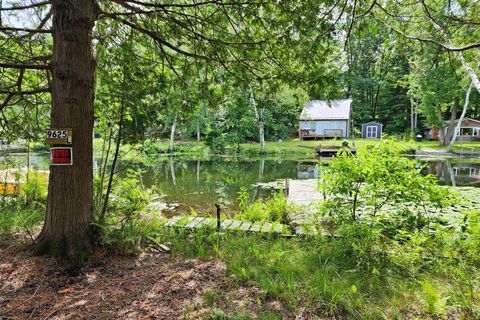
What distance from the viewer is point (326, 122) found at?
105ft

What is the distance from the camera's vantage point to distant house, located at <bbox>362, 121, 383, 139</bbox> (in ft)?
113

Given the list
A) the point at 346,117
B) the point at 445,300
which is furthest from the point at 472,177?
the point at 346,117

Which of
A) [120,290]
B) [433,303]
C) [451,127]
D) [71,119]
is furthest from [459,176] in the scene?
[451,127]

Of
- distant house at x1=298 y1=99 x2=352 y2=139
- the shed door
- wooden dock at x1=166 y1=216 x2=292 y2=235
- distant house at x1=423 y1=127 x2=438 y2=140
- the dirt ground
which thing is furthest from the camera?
distant house at x1=423 y1=127 x2=438 y2=140

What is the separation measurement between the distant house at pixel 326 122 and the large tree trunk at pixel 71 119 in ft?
96.1

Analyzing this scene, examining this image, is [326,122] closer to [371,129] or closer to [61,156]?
[371,129]

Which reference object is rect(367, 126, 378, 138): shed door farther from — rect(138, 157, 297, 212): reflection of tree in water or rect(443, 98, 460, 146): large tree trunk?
rect(138, 157, 297, 212): reflection of tree in water

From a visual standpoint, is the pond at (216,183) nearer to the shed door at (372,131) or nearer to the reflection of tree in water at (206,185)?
the reflection of tree in water at (206,185)

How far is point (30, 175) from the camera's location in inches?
222

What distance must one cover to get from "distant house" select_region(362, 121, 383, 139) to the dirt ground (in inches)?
1410

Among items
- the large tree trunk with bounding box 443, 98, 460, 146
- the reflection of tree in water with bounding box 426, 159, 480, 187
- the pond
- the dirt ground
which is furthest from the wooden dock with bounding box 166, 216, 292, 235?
the large tree trunk with bounding box 443, 98, 460, 146

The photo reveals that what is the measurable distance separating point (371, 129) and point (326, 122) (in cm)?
695

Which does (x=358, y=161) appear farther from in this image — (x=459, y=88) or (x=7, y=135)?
(x=459, y=88)

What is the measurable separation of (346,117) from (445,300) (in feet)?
102
